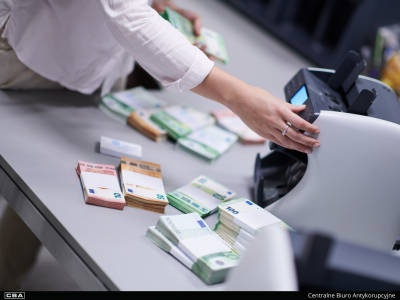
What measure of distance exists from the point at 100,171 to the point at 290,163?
0.65m

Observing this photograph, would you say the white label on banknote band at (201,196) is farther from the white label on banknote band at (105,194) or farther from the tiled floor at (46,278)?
the tiled floor at (46,278)

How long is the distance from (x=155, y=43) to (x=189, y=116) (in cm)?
61

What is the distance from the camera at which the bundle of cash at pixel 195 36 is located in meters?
1.41

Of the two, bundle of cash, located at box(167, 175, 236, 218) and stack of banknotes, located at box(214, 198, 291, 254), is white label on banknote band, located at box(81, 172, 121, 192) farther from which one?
stack of banknotes, located at box(214, 198, 291, 254)

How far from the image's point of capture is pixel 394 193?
975 millimetres

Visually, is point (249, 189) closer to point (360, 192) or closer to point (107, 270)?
point (360, 192)

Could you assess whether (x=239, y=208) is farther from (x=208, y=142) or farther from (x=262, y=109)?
(x=208, y=142)

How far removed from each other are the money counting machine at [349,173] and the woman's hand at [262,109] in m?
0.04

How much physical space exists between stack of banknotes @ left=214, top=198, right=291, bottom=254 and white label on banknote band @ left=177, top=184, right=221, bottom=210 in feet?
0.28

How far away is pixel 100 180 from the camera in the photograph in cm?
100

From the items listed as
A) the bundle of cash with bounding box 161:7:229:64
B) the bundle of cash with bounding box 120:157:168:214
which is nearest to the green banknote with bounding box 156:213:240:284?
the bundle of cash with bounding box 120:157:168:214

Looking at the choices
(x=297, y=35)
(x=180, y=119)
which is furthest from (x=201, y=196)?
(x=297, y=35)

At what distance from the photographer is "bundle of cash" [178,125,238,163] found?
1.34 metres

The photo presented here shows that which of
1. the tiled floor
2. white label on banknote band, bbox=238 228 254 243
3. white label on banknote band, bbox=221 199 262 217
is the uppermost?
white label on banknote band, bbox=221 199 262 217
